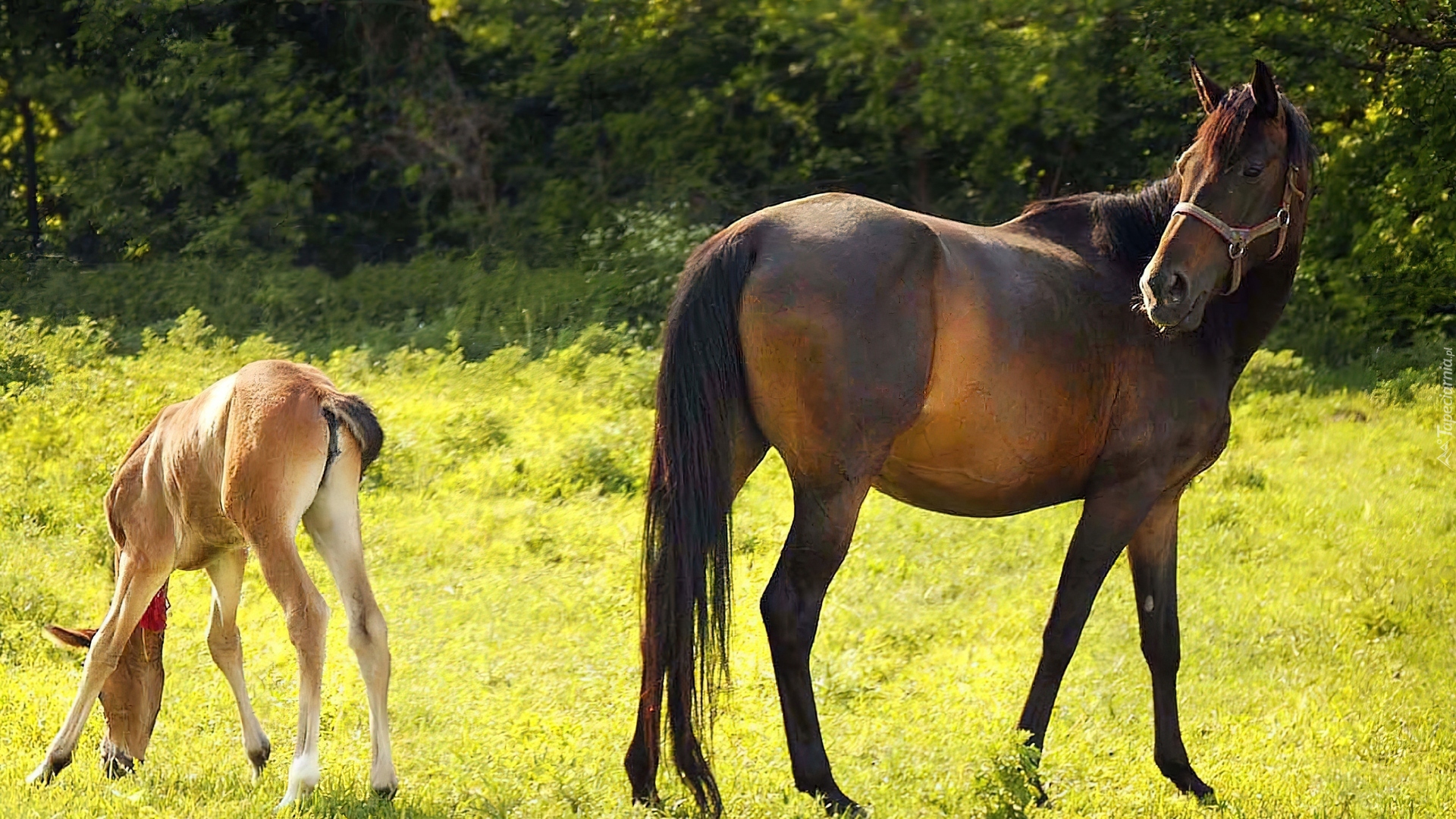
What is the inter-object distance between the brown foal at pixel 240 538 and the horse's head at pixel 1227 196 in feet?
8.71

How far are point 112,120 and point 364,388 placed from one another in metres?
7.57

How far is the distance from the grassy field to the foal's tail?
0.31 meters

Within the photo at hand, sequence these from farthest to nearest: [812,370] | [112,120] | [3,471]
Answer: [112,120]
[3,471]
[812,370]

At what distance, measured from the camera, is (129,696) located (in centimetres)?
525

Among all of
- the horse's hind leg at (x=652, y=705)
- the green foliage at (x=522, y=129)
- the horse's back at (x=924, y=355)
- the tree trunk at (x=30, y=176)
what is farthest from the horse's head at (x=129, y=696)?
the tree trunk at (x=30, y=176)

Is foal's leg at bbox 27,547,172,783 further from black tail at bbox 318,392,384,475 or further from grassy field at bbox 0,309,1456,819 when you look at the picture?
black tail at bbox 318,392,384,475

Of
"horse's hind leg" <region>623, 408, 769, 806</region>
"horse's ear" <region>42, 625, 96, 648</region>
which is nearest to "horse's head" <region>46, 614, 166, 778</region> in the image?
"horse's ear" <region>42, 625, 96, 648</region>

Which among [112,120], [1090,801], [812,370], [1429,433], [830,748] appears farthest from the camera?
[112,120]

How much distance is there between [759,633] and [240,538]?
2818 mm

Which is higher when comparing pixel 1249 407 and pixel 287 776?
pixel 287 776

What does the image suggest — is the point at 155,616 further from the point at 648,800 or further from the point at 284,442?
the point at 648,800

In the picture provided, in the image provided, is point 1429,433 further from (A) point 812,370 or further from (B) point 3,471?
(B) point 3,471

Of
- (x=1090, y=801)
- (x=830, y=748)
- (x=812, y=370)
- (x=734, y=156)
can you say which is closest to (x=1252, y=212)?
(x=812, y=370)

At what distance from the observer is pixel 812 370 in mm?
4801
